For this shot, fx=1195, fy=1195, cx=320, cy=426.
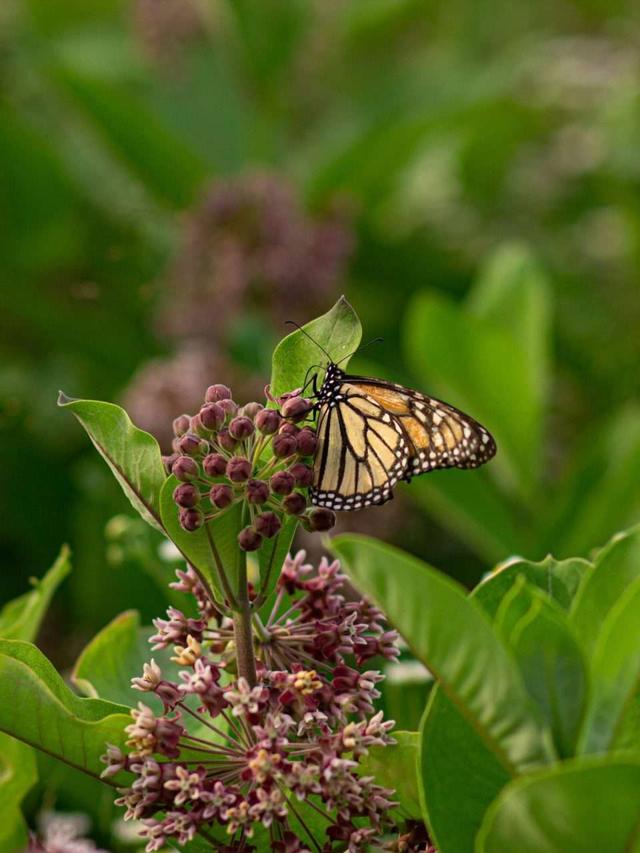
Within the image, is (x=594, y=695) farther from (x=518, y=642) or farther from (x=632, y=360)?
(x=632, y=360)

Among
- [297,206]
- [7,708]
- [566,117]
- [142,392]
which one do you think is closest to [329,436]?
[7,708]

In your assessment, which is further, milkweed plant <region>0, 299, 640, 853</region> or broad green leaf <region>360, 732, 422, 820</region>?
broad green leaf <region>360, 732, 422, 820</region>

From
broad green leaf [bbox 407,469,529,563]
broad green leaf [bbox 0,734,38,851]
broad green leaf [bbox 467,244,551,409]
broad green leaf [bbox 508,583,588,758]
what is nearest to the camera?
broad green leaf [bbox 508,583,588,758]

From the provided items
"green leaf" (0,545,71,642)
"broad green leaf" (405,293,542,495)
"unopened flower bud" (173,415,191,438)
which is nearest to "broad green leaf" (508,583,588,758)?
"unopened flower bud" (173,415,191,438)

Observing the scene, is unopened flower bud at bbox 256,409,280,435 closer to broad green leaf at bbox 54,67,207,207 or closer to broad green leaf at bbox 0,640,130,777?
broad green leaf at bbox 0,640,130,777

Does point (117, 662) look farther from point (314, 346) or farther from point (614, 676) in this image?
point (614, 676)

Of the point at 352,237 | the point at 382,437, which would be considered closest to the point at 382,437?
the point at 382,437

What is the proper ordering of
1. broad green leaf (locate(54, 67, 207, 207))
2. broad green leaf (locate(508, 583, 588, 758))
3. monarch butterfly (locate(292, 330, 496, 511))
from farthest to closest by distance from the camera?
broad green leaf (locate(54, 67, 207, 207))
monarch butterfly (locate(292, 330, 496, 511))
broad green leaf (locate(508, 583, 588, 758))
